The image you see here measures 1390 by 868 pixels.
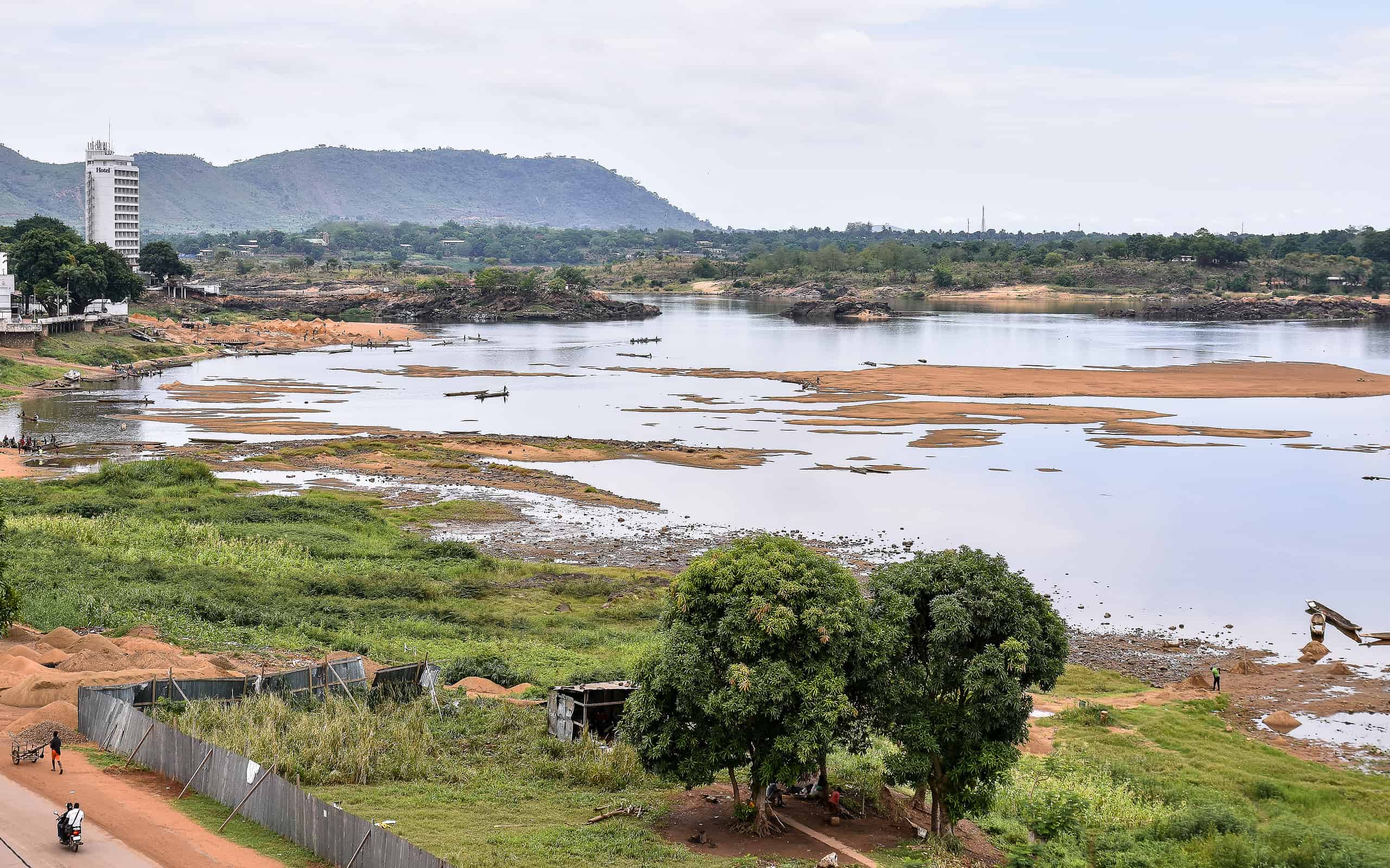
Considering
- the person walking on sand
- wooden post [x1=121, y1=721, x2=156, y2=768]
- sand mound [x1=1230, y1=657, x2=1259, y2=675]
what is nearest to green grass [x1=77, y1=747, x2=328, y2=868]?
wooden post [x1=121, y1=721, x2=156, y2=768]

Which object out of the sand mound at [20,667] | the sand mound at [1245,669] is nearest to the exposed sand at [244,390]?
the sand mound at [20,667]

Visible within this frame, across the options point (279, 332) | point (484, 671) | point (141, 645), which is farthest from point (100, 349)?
point (484, 671)

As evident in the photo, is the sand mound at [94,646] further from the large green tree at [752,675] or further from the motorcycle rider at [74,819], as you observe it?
the large green tree at [752,675]

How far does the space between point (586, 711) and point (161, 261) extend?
152 metres

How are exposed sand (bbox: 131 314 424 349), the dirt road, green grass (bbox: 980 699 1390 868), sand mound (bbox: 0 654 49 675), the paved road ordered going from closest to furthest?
1. the paved road
2. the dirt road
3. green grass (bbox: 980 699 1390 868)
4. sand mound (bbox: 0 654 49 675)
5. exposed sand (bbox: 131 314 424 349)

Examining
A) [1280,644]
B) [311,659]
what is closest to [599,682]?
[311,659]

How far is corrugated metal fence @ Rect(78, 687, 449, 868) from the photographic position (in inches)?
694

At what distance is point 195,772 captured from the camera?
70.7 ft

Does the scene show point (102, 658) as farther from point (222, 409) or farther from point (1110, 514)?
point (222, 409)

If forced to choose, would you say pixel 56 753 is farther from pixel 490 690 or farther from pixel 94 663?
pixel 490 690

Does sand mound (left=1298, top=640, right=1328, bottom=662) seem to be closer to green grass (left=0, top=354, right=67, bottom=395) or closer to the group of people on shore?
the group of people on shore

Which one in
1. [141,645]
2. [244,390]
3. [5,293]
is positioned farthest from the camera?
[5,293]

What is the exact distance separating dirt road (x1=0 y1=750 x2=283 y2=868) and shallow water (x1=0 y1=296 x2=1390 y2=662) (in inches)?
1138

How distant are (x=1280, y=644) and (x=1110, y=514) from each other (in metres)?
17.2
